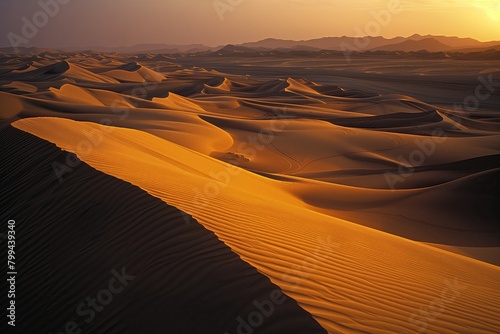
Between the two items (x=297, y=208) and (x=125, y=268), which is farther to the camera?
(x=297, y=208)

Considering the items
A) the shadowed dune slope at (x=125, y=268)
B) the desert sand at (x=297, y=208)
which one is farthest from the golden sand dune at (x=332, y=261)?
the shadowed dune slope at (x=125, y=268)

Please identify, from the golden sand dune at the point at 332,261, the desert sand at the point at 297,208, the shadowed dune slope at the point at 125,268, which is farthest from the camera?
the desert sand at the point at 297,208

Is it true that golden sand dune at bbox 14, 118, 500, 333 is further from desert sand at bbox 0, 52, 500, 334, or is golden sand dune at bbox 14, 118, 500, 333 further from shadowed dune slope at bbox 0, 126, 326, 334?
shadowed dune slope at bbox 0, 126, 326, 334

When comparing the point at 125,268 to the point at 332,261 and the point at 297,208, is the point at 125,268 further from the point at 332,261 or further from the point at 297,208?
the point at 297,208

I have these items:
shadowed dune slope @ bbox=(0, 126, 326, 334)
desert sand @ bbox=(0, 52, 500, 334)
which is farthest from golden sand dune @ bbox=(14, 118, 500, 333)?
shadowed dune slope @ bbox=(0, 126, 326, 334)

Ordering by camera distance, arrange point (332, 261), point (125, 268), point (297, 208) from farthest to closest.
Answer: point (297, 208) → point (332, 261) → point (125, 268)

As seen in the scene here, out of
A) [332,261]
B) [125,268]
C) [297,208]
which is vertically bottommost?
[297,208]

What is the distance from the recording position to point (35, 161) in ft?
23.2

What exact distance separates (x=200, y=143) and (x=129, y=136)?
4957 mm

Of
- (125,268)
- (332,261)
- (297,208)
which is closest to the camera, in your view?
(125,268)

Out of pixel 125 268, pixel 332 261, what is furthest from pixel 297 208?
pixel 125 268

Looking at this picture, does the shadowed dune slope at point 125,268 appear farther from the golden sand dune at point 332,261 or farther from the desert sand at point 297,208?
the golden sand dune at point 332,261

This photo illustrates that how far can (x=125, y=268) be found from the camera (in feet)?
12.7

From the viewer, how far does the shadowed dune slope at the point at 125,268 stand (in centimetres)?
311
